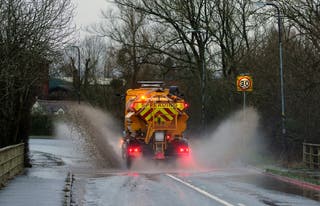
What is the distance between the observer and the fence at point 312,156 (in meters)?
25.1

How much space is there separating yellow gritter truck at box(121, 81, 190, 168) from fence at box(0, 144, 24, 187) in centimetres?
468

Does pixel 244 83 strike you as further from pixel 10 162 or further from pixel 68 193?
pixel 68 193

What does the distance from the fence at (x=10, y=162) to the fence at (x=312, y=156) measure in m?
12.1

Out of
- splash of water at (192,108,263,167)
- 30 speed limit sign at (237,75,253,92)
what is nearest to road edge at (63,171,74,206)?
splash of water at (192,108,263,167)

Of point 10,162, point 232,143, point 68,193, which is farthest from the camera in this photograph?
point 232,143

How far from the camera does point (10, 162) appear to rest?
19.8 metres

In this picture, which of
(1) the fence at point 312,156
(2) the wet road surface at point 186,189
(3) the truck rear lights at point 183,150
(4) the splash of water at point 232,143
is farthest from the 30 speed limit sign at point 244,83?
(2) the wet road surface at point 186,189

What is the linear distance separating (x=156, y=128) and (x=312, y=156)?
6.80 metres

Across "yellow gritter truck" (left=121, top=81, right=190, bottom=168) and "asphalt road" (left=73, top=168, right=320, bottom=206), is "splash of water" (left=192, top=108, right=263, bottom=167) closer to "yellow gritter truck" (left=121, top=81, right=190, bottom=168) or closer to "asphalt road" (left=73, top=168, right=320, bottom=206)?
"yellow gritter truck" (left=121, top=81, right=190, bottom=168)

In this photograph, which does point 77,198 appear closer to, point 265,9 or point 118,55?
point 265,9

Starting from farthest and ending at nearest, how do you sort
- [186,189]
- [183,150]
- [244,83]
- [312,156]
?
[244,83] → [183,150] → [312,156] → [186,189]

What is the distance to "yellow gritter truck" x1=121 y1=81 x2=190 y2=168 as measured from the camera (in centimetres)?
2583

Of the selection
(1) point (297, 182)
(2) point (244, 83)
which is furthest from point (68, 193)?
(2) point (244, 83)

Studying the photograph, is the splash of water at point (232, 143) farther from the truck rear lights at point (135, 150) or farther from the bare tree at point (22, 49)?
the bare tree at point (22, 49)
